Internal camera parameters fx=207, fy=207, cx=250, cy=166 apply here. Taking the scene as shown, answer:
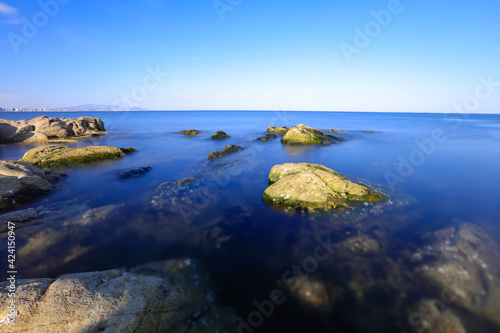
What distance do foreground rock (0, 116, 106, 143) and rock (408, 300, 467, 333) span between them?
45.5 m

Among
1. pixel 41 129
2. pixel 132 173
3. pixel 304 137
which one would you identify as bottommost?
pixel 132 173

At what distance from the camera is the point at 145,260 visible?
741 cm

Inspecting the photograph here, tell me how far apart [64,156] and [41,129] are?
24.2m

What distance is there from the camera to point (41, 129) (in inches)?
1351

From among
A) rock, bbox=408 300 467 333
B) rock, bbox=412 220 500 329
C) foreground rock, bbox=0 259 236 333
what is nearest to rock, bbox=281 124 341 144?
rock, bbox=412 220 500 329

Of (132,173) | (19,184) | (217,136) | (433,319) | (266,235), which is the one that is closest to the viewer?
(433,319)

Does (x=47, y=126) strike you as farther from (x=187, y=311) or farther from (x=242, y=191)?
(x=187, y=311)

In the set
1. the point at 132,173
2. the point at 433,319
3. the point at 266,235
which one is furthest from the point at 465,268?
the point at 132,173

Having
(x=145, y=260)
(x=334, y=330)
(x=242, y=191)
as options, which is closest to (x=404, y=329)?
(x=334, y=330)

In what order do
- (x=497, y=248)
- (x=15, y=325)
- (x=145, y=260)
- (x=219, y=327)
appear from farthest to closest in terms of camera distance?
(x=497, y=248), (x=145, y=260), (x=219, y=327), (x=15, y=325)

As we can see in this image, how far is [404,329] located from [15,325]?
29.2 ft

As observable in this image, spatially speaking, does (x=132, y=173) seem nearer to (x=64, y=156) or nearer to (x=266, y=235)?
(x=64, y=156)

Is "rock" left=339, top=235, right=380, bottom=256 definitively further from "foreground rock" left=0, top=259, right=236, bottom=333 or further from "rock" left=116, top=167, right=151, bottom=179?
"rock" left=116, top=167, right=151, bottom=179

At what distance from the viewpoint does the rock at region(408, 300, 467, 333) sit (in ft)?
17.1
